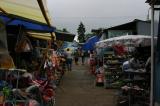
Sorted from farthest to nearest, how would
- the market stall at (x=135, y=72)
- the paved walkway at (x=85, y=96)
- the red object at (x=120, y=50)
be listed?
the red object at (x=120, y=50) < the paved walkway at (x=85, y=96) < the market stall at (x=135, y=72)

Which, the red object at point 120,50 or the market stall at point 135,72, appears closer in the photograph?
the market stall at point 135,72

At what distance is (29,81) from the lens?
8.09 metres

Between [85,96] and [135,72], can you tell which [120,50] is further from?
[135,72]

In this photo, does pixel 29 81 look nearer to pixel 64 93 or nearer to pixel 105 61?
pixel 64 93

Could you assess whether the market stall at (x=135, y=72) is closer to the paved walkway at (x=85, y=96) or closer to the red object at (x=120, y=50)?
the red object at (x=120, y=50)

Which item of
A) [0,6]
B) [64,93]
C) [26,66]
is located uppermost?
[0,6]

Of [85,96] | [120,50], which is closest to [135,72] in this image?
[85,96]

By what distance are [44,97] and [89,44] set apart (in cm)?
2629

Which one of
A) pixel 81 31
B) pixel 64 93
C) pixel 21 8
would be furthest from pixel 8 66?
pixel 81 31

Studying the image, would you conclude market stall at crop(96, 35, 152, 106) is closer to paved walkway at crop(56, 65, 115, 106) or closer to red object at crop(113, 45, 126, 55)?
red object at crop(113, 45, 126, 55)

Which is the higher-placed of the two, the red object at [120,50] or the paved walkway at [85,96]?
the red object at [120,50]

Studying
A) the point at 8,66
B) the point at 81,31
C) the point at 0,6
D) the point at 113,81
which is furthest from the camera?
the point at 81,31

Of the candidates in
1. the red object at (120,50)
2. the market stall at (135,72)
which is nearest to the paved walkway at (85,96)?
the market stall at (135,72)

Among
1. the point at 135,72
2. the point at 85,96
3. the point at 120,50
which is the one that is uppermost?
the point at 120,50
